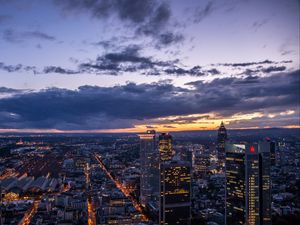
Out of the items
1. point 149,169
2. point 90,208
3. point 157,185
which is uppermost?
point 149,169

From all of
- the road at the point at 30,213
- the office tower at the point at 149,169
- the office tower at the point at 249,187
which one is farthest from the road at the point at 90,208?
the office tower at the point at 249,187

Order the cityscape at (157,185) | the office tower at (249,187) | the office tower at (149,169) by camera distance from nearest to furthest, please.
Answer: the office tower at (249,187) → the cityscape at (157,185) → the office tower at (149,169)

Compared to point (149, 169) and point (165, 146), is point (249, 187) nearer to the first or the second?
point (149, 169)

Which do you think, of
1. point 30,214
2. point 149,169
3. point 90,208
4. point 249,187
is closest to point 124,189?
point 149,169

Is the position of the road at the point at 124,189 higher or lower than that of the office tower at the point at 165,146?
lower

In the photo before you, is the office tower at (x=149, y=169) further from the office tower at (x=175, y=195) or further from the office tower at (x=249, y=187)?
the office tower at (x=249, y=187)

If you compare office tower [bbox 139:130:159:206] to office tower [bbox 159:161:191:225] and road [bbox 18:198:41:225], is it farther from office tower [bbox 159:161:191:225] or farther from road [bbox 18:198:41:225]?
road [bbox 18:198:41:225]
